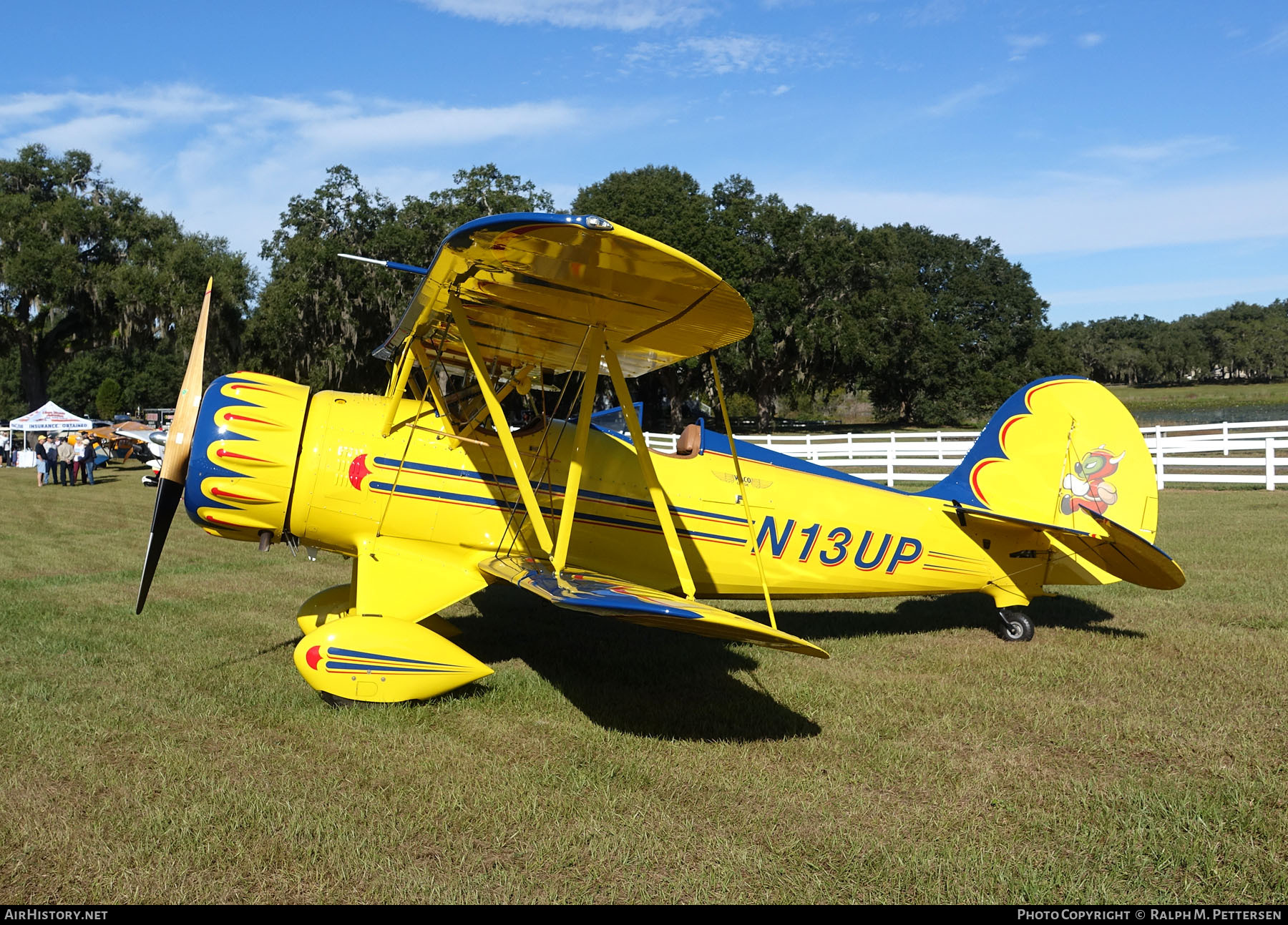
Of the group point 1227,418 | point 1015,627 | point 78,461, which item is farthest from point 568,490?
point 1227,418

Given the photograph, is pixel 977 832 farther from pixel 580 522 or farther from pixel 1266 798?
pixel 580 522

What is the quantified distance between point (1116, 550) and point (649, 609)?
422 centimetres

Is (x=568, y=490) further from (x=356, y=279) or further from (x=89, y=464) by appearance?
(x=356, y=279)

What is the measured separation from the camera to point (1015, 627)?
7.15 m

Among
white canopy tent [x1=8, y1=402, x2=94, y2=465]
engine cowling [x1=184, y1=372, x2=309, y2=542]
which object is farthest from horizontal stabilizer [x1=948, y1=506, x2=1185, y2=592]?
white canopy tent [x1=8, y1=402, x2=94, y2=465]

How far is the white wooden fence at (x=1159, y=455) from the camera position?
61.3 ft

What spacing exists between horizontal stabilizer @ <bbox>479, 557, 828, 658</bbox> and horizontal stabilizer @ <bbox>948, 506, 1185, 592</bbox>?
3.02 meters

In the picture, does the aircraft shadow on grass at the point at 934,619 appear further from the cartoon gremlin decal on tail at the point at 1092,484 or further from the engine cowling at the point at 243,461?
the engine cowling at the point at 243,461

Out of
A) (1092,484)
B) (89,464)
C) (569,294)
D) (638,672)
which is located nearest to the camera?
(569,294)

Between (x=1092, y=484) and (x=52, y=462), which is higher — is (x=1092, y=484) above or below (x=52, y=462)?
above

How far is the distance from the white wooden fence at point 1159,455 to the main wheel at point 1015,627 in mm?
9546

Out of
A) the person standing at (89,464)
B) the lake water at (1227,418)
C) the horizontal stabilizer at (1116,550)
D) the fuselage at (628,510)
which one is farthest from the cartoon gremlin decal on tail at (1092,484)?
the lake water at (1227,418)
